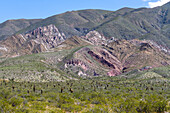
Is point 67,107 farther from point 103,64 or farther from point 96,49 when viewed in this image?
point 96,49

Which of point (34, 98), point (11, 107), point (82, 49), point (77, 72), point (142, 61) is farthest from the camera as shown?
point (82, 49)

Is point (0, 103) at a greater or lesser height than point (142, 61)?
lesser

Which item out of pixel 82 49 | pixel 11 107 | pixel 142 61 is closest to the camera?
pixel 11 107

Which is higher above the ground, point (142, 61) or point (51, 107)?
point (142, 61)

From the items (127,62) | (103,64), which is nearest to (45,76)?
(103,64)

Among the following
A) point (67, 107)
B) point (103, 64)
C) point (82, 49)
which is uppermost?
point (82, 49)

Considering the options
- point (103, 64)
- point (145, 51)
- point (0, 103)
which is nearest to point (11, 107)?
point (0, 103)

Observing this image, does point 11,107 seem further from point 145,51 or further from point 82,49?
point 145,51

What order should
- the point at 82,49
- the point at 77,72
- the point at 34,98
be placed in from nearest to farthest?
the point at 34,98 < the point at 77,72 < the point at 82,49

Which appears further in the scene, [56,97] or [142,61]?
[142,61]

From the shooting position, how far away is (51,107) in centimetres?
4447

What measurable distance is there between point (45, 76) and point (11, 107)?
5385 centimetres

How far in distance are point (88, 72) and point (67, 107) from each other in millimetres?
101386

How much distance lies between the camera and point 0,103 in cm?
4241
